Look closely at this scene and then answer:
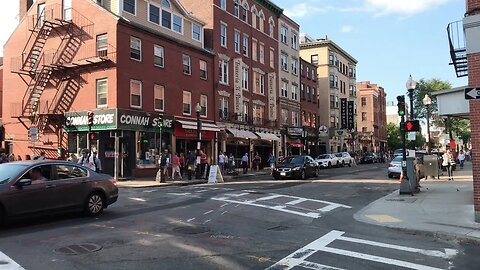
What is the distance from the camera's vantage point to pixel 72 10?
31.0m

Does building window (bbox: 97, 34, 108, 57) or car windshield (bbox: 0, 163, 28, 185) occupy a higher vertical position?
building window (bbox: 97, 34, 108, 57)

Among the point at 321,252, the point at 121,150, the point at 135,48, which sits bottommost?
the point at 321,252

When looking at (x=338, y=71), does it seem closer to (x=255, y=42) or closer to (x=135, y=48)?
(x=255, y=42)

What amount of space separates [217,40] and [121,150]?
48.6ft

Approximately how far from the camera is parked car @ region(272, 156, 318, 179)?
89.8 feet

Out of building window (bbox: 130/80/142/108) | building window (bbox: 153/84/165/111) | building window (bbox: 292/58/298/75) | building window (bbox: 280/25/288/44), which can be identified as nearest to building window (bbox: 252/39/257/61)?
building window (bbox: 280/25/288/44)

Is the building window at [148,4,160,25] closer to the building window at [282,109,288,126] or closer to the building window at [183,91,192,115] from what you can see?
the building window at [183,91,192,115]

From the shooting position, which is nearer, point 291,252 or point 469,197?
point 291,252

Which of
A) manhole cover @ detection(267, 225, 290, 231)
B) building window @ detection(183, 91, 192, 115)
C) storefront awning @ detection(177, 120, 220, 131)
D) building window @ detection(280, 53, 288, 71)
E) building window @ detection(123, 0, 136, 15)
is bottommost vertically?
manhole cover @ detection(267, 225, 290, 231)

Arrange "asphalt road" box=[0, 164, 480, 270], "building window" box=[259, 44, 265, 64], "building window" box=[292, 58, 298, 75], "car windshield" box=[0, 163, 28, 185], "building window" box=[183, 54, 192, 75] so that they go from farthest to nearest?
"building window" box=[292, 58, 298, 75], "building window" box=[259, 44, 265, 64], "building window" box=[183, 54, 192, 75], "car windshield" box=[0, 163, 28, 185], "asphalt road" box=[0, 164, 480, 270]

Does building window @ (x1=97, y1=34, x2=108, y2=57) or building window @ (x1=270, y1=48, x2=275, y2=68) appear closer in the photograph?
building window @ (x1=97, y1=34, x2=108, y2=57)

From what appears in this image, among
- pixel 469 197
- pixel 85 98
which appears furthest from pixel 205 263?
pixel 85 98

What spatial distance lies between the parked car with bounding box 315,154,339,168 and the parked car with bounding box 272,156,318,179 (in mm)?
17275

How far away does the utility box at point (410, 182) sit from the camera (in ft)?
58.1
